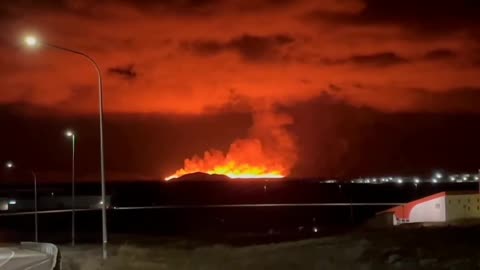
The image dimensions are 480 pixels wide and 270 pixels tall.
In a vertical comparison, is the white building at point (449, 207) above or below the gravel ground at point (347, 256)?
above

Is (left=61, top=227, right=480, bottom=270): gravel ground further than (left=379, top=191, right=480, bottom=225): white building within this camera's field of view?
No

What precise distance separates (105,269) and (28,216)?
6353 inches

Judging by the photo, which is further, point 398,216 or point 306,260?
point 398,216

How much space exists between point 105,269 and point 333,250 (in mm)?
10041

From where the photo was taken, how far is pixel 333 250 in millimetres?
34250

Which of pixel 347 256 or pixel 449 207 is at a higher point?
pixel 449 207

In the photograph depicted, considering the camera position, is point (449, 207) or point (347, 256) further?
Result: point (449, 207)

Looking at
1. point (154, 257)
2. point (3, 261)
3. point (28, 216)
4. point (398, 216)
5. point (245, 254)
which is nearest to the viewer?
point (245, 254)

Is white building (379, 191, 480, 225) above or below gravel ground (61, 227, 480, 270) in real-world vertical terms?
above

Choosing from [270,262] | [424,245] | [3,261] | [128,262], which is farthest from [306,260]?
[3,261]

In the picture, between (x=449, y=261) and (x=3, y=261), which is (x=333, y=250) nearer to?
(x=449, y=261)

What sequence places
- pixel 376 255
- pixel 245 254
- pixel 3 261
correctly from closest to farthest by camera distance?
pixel 376 255 → pixel 245 254 → pixel 3 261

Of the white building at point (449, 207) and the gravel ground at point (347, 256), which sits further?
the white building at point (449, 207)

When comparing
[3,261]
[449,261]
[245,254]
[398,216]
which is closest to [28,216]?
[398,216]
